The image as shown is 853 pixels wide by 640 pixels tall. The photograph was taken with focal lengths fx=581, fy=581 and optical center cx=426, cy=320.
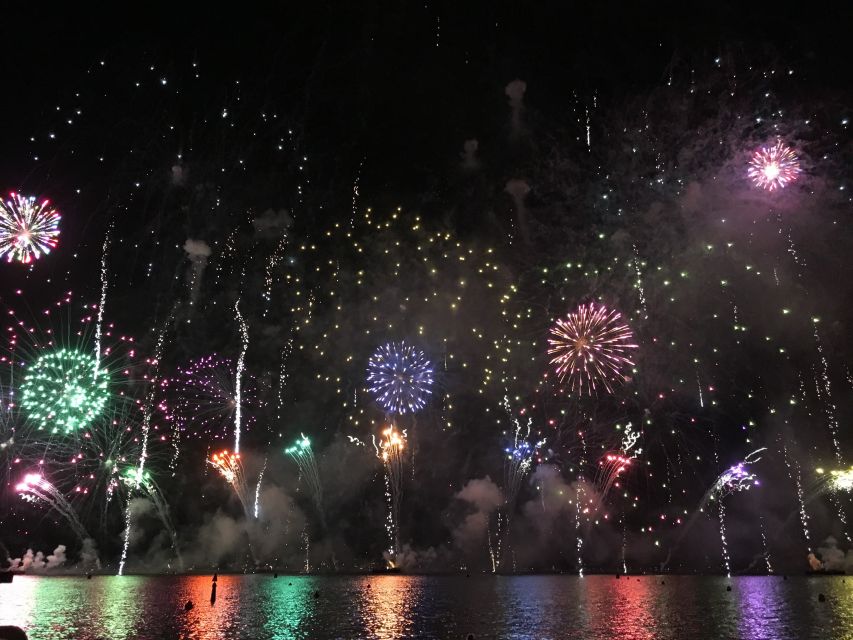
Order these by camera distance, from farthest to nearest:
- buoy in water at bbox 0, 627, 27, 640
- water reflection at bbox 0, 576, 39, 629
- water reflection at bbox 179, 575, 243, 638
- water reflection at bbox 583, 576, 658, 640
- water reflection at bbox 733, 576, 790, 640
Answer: water reflection at bbox 0, 576, 39, 629 < water reflection at bbox 583, 576, 658, 640 < water reflection at bbox 733, 576, 790, 640 < water reflection at bbox 179, 575, 243, 638 < buoy in water at bbox 0, 627, 27, 640

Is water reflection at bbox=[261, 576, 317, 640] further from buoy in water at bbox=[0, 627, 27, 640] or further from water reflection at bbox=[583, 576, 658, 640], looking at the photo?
water reflection at bbox=[583, 576, 658, 640]

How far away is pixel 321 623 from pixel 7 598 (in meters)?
31.4

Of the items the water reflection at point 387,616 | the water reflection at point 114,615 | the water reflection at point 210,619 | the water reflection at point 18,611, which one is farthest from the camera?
the water reflection at point 18,611

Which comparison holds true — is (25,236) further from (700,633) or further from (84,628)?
(700,633)

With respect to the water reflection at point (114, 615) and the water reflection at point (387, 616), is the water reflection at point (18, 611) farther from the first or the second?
the water reflection at point (387, 616)

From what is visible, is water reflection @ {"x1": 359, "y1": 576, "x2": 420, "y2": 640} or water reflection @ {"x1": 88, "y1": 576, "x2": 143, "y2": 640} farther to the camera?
water reflection @ {"x1": 359, "y1": 576, "x2": 420, "y2": 640}

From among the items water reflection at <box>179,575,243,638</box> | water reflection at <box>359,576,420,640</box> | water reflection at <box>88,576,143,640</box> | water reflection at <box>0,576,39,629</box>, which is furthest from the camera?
water reflection at <box>0,576,39,629</box>

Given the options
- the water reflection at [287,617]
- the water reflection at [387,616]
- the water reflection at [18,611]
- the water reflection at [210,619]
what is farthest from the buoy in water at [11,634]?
the water reflection at [18,611]

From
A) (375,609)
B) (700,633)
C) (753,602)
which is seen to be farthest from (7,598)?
(753,602)

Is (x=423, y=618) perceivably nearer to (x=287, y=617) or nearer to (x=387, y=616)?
(x=387, y=616)

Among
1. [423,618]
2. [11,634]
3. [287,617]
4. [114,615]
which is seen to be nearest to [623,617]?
[423,618]

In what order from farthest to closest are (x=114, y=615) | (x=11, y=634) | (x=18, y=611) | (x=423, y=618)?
(x=18, y=611), (x=114, y=615), (x=423, y=618), (x=11, y=634)

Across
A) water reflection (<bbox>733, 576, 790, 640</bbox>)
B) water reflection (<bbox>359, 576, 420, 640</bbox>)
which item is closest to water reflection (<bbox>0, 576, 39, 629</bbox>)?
water reflection (<bbox>359, 576, 420, 640</bbox>)

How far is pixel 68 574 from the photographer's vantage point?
10975 centimetres
